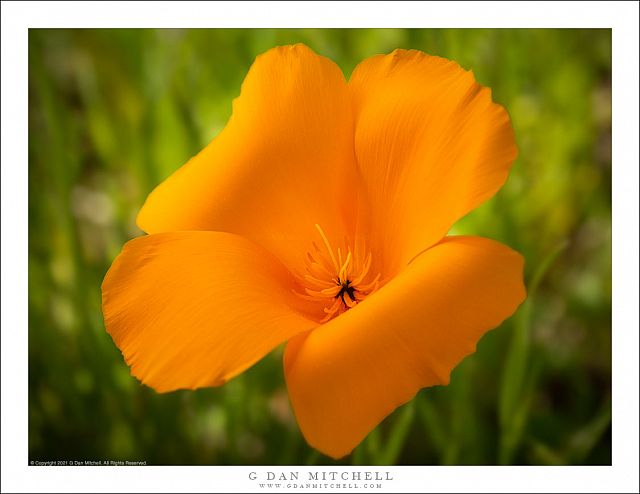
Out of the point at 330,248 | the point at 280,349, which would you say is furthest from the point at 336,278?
the point at 280,349

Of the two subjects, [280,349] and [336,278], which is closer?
[336,278]

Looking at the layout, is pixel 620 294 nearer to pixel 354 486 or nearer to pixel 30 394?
pixel 354 486

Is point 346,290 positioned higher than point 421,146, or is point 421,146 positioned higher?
point 421,146

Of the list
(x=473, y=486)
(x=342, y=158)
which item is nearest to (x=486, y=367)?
(x=473, y=486)

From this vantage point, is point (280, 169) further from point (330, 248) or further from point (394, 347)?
point (394, 347)

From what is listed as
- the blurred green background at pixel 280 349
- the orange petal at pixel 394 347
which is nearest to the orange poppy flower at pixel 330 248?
the orange petal at pixel 394 347
